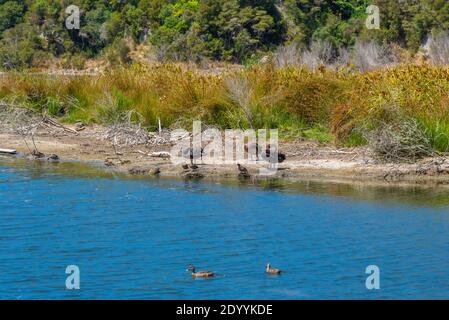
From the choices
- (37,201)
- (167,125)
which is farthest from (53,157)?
(37,201)

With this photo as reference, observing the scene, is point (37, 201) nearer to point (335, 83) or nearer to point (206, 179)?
point (206, 179)

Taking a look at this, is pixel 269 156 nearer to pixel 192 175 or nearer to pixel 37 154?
pixel 192 175

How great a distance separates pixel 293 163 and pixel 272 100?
3170 mm

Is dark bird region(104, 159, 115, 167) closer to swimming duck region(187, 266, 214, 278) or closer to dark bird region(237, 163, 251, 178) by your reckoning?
dark bird region(237, 163, 251, 178)

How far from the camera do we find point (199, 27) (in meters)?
55.0

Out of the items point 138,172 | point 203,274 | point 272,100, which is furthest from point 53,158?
point 203,274

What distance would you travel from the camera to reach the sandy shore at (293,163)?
1867 cm

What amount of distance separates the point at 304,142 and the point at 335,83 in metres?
1.58

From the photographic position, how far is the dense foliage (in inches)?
2048

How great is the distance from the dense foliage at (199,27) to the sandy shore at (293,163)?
2713 centimetres

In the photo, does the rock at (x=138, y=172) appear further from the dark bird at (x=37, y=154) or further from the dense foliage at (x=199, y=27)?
the dense foliage at (x=199, y=27)

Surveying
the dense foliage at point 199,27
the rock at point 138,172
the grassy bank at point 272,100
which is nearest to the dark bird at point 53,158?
the grassy bank at point 272,100

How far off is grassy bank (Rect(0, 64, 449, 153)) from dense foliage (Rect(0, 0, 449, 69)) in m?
23.5
